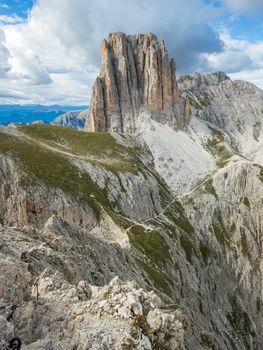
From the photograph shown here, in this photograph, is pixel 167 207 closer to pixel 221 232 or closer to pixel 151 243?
pixel 221 232

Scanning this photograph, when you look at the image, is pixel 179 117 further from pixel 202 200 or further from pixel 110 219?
pixel 110 219

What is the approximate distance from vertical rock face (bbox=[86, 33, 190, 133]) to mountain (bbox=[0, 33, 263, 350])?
29.4 inches

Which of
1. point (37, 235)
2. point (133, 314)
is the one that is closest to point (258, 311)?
point (37, 235)

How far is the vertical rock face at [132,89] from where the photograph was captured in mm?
186875

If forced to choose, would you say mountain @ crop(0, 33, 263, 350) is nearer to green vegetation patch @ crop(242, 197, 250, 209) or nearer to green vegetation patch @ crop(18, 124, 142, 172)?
green vegetation patch @ crop(242, 197, 250, 209)

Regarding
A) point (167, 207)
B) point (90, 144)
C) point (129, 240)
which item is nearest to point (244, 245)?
point (167, 207)

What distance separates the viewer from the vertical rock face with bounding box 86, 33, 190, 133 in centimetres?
18688

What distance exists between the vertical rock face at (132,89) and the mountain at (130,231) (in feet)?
2.45

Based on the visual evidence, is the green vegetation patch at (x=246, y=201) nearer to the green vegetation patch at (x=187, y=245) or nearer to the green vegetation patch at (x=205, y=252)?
the green vegetation patch at (x=205, y=252)

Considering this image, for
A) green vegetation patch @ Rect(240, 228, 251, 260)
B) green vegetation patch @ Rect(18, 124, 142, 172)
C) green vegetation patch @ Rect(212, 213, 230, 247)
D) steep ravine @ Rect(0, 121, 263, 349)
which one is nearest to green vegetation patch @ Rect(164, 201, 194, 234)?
steep ravine @ Rect(0, 121, 263, 349)

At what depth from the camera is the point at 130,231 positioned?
85.7 meters

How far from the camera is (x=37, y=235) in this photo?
42000 millimetres

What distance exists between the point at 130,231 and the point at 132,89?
12163 cm

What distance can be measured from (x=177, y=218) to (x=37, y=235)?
80.4 meters
